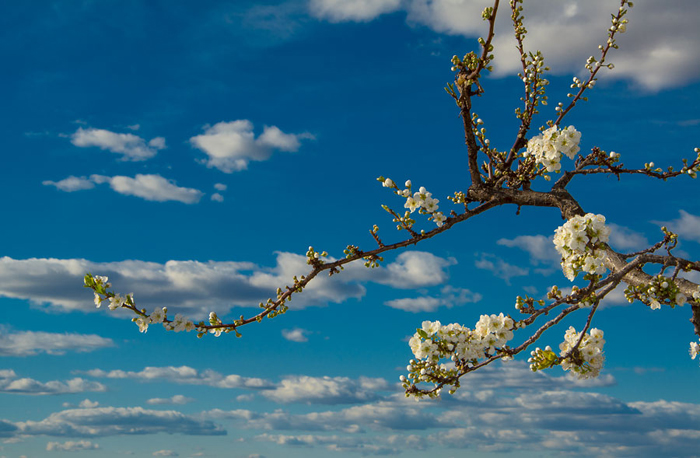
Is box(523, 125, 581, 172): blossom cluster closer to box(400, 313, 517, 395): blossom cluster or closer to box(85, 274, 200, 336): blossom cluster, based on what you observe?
box(400, 313, 517, 395): blossom cluster

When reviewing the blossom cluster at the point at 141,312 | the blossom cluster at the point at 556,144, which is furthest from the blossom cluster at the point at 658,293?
the blossom cluster at the point at 141,312

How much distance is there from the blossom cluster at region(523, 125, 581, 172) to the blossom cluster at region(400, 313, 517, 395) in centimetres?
243

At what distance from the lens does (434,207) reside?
792 centimetres

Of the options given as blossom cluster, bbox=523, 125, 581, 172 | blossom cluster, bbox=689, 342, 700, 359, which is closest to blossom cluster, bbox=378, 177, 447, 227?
blossom cluster, bbox=523, 125, 581, 172

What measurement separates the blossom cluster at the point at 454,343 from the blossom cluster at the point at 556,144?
2.43 meters

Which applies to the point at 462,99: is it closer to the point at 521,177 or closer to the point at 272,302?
the point at 521,177

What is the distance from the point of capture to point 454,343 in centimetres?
720

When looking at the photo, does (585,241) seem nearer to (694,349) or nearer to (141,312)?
(694,349)

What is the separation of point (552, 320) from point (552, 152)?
2355 mm

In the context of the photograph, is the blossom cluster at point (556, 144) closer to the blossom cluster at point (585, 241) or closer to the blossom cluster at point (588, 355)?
the blossom cluster at point (585, 241)

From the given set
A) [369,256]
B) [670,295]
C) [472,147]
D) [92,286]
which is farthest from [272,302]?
[670,295]

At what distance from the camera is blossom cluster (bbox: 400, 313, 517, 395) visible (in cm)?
702

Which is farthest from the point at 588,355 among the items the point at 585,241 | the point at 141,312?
the point at 141,312

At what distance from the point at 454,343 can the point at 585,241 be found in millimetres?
1977
